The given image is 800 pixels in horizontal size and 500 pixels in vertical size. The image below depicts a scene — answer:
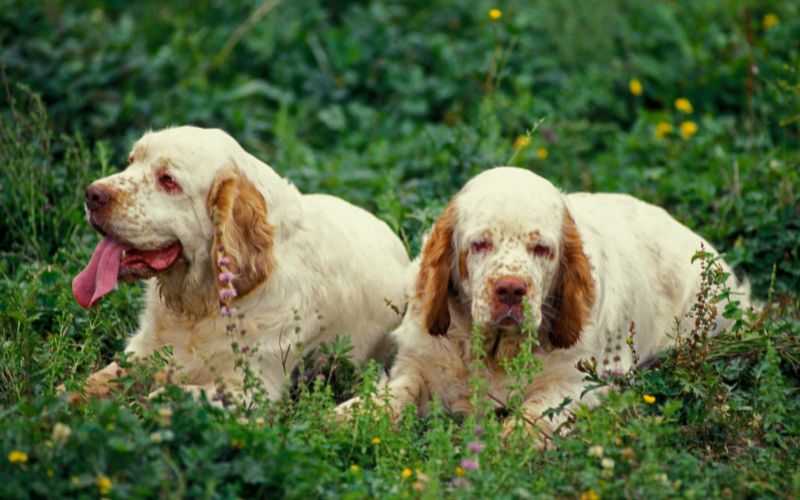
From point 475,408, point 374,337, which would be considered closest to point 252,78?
point 374,337

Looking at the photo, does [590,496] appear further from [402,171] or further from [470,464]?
[402,171]

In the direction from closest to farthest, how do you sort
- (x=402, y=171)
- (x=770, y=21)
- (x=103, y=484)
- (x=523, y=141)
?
1. (x=103, y=484)
2. (x=523, y=141)
3. (x=402, y=171)
4. (x=770, y=21)

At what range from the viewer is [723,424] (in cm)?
455

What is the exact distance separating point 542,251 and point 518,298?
28 centimetres

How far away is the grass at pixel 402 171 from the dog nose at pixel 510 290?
0.51 metres

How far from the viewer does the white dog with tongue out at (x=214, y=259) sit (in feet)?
15.8

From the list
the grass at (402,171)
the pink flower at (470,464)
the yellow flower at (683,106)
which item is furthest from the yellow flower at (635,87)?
the pink flower at (470,464)

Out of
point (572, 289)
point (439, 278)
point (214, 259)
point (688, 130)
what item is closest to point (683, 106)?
point (688, 130)

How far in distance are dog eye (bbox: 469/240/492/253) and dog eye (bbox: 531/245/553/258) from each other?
17 cm

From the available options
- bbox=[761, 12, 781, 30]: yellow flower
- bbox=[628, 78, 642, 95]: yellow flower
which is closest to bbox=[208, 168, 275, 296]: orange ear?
bbox=[628, 78, 642, 95]: yellow flower

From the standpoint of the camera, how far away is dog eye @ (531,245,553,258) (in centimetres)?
477

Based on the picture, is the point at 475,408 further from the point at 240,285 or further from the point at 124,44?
the point at 124,44

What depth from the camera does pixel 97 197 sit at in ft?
15.7

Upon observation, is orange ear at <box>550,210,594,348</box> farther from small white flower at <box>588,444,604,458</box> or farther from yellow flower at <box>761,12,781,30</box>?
yellow flower at <box>761,12,781,30</box>
